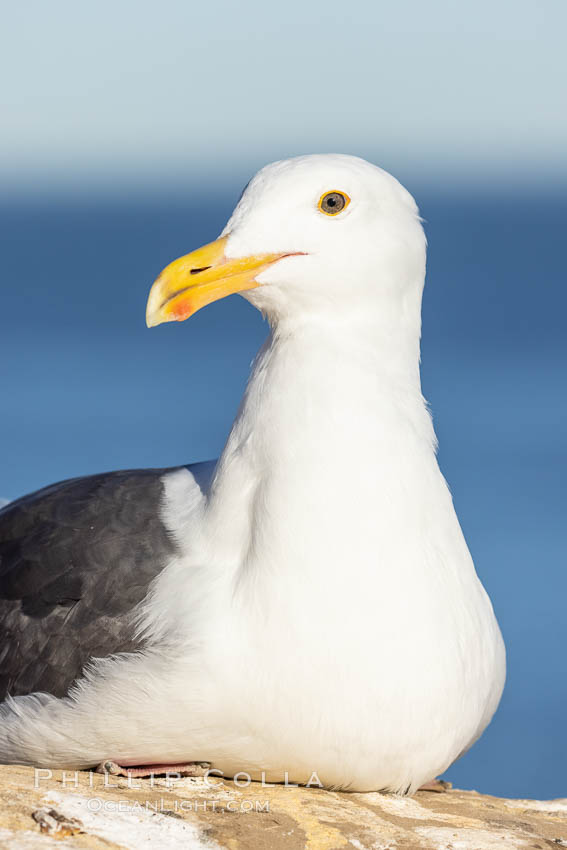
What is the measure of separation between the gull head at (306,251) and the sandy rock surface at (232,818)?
3.90 feet

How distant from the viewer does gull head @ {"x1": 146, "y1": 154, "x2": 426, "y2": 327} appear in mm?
3252

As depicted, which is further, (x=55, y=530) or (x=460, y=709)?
(x=55, y=530)

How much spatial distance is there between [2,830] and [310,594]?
937 mm

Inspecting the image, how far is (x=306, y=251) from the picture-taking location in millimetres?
3252

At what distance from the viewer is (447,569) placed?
3441mm

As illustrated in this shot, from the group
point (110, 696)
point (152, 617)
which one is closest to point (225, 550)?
point (152, 617)

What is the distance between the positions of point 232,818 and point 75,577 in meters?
0.84

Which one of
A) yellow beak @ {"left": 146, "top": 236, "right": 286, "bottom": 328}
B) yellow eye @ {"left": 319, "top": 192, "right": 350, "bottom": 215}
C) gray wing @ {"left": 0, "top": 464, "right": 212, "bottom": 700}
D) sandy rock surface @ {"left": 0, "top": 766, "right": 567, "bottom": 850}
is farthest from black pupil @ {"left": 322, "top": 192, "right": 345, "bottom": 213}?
sandy rock surface @ {"left": 0, "top": 766, "right": 567, "bottom": 850}

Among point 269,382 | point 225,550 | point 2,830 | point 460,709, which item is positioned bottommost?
point 2,830

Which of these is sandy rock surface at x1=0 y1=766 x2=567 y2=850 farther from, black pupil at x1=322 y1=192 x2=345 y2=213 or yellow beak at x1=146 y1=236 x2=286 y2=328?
black pupil at x1=322 y1=192 x2=345 y2=213

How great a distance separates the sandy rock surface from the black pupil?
4.90ft

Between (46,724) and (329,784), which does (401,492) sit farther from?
(46,724)

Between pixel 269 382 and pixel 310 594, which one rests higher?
pixel 269 382

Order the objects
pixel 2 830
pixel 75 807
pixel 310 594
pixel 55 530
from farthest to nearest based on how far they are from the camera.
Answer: pixel 55 530 < pixel 310 594 < pixel 75 807 < pixel 2 830
